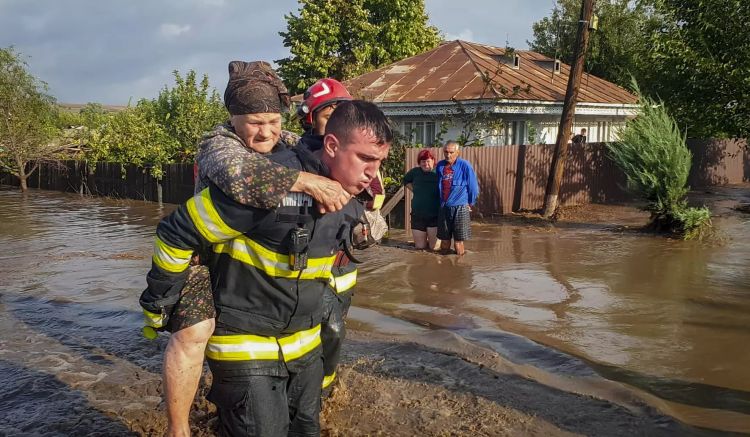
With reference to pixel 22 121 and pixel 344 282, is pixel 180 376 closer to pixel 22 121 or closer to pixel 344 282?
pixel 344 282

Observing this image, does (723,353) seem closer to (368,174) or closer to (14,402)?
(368,174)

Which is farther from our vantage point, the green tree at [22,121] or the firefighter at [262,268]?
the green tree at [22,121]

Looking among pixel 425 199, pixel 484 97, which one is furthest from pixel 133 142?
pixel 425 199

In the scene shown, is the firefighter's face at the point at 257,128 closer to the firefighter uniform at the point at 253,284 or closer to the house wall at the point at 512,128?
the firefighter uniform at the point at 253,284

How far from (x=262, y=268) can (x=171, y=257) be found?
13.3 inches

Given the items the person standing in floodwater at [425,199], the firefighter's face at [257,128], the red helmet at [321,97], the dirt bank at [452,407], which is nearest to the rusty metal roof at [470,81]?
the person standing in floodwater at [425,199]

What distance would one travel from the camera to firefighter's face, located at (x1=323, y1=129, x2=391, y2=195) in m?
2.58

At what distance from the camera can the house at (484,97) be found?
1875 centimetres

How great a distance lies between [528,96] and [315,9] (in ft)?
49.9

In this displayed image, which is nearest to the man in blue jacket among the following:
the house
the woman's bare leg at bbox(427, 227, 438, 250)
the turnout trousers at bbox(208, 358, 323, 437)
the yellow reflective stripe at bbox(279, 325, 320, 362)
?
the woman's bare leg at bbox(427, 227, 438, 250)

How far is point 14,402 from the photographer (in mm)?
4898

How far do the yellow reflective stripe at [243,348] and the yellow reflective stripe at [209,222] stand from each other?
0.40 meters

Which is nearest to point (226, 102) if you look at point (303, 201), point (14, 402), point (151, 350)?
point (303, 201)

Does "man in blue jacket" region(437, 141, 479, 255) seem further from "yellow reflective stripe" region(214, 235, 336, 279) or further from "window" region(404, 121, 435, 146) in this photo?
"window" region(404, 121, 435, 146)
